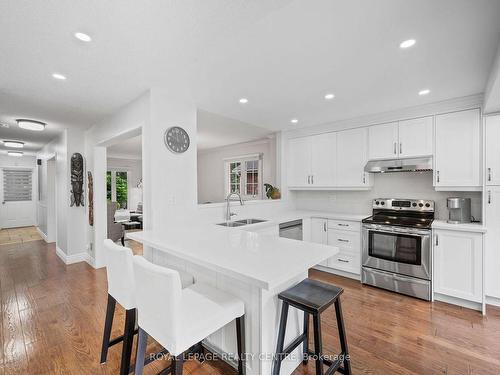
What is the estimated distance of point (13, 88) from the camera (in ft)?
8.07

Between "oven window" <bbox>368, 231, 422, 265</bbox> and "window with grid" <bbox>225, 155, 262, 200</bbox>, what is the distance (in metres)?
3.08

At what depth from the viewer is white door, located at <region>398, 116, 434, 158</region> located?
10.1ft

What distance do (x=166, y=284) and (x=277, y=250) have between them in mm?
741

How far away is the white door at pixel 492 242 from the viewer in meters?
2.64

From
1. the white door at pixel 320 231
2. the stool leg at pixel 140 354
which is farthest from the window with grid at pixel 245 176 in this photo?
the stool leg at pixel 140 354

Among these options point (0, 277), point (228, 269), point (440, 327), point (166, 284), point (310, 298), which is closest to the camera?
point (166, 284)

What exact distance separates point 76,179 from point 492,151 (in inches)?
234

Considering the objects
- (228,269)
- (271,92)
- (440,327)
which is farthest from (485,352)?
(271,92)

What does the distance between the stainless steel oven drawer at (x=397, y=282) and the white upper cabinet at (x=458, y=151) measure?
47.2 inches

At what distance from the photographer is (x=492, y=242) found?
266cm

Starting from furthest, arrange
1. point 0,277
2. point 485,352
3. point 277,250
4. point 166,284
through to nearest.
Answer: point 0,277, point 485,352, point 277,250, point 166,284

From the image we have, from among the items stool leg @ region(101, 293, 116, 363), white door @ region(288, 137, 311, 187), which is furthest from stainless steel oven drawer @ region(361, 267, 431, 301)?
stool leg @ region(101, 293, 116, 363)

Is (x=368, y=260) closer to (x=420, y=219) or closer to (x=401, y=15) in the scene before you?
(x=420, y=219)

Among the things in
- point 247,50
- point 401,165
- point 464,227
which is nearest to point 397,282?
point 464,227
